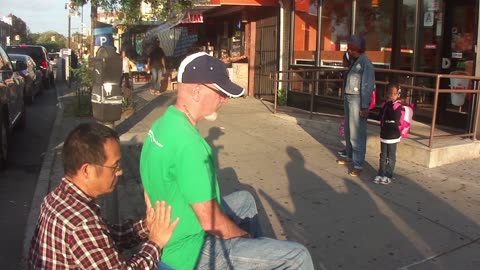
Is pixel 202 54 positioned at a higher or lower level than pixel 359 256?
higher

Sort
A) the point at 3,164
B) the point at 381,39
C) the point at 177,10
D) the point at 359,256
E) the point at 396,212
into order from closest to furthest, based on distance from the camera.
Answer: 1. the point at 359,256
2. the point at 396,212
3. the point at 3,164
4. the point at 381,39
5. the point at 177,10

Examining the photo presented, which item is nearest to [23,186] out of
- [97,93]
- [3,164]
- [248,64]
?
[3,164]

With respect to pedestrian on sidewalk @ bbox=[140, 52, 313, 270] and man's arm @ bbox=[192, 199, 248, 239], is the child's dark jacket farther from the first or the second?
man's arm @ bbox=[192, 199, 248, 239]

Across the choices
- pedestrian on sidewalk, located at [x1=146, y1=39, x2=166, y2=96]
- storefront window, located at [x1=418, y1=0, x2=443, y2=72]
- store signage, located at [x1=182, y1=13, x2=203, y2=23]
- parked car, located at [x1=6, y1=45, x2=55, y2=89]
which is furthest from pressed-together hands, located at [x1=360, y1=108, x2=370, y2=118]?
parked car, located at [x1=6, y1=45, x2=55, y2=89]

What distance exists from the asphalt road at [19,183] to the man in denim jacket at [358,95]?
3.83 m

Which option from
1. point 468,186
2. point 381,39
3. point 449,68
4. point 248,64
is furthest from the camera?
point 248,64

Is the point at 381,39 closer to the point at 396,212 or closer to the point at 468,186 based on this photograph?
the point at 468,186

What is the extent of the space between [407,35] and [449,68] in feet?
3.46

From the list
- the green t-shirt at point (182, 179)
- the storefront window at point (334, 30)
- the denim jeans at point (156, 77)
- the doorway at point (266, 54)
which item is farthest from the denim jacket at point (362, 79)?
the denim jeans at point (156, 77)

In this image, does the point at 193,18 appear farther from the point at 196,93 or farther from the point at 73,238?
the point at 73,238

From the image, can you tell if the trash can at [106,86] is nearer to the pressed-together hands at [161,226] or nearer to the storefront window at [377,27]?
the pressed-together hands at [161,226]

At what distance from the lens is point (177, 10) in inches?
534

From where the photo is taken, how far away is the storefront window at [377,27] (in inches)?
371

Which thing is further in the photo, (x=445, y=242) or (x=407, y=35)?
(x=407, y=35)
